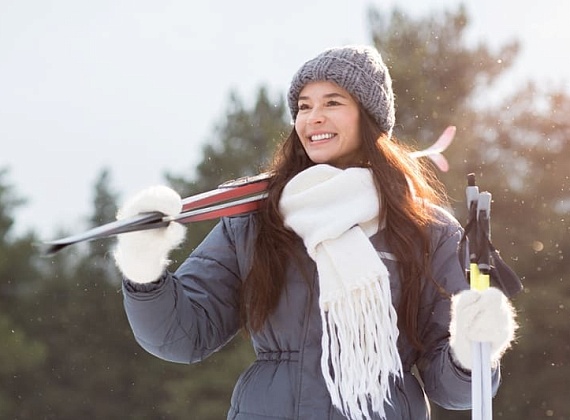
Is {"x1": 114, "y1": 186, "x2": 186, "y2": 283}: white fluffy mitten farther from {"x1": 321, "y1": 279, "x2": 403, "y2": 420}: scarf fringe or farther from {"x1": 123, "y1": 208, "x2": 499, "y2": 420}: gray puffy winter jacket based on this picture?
{"x1": 321, "y1": 279, "x2": 403, "y2": 420}: scarf fringe

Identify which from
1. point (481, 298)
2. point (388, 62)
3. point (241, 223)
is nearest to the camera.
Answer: point (481, 298)

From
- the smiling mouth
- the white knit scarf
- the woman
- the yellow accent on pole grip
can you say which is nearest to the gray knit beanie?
the woman

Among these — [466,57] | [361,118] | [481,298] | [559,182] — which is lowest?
[559,182]

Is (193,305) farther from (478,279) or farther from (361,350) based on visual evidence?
(478,279)

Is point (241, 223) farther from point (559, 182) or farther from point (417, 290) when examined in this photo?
point (559, 182)

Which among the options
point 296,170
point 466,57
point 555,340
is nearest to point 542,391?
point 555,340

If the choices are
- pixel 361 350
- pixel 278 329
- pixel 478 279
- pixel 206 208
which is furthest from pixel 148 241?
pixel 478 279

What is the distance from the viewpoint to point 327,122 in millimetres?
2578

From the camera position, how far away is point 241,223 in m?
2.60

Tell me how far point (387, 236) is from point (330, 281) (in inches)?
8.0

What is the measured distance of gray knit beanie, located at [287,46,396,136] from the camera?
2.60 metres

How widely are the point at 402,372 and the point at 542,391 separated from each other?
1344cm

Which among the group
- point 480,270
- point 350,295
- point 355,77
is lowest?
point 350,295

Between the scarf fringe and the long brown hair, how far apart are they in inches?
3.3
